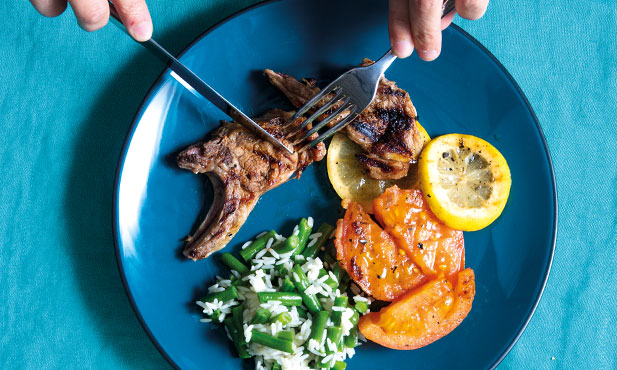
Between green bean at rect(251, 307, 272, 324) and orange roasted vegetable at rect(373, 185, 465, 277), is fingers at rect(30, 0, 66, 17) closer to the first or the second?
Answer: green bean at rect(251, 307, 272, 324)

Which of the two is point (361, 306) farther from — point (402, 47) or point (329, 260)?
point (402, 47)

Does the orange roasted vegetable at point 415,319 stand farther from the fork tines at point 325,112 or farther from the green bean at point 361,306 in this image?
the fork tines at point 325,112

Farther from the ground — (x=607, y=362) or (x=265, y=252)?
(x=265, y=252)

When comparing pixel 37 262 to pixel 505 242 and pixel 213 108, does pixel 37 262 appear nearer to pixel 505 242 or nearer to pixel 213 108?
pixel 213 108

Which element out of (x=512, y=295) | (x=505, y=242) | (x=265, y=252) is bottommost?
(x=512, y=295)

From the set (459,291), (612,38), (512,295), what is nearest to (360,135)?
(459,291)

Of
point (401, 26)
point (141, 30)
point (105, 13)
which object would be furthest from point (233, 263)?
point (401, 26)
